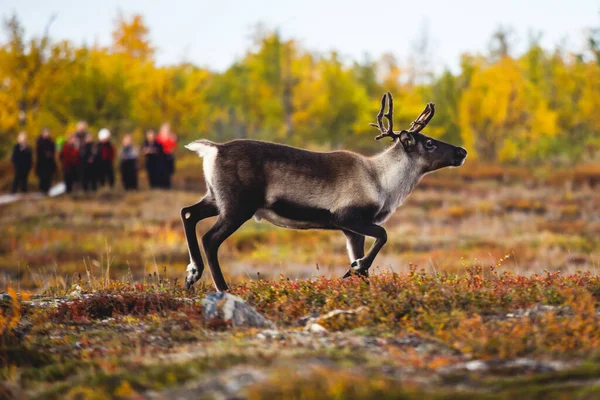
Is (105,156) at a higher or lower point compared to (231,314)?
higher

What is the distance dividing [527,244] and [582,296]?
16950 millimetres

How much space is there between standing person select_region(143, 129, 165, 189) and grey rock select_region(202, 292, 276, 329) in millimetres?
25445

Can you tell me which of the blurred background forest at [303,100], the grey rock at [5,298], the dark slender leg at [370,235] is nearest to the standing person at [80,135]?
the blurred background forest at [303,100]

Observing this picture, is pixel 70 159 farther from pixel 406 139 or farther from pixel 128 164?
pixel 406 139

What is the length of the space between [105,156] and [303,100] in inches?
1030

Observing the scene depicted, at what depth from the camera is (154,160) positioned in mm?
33344

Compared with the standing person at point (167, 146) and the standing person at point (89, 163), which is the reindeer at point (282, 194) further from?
the standing person at point (167, 146)

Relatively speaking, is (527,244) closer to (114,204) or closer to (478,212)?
(478,212)

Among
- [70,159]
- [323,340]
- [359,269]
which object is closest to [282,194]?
[359,269]

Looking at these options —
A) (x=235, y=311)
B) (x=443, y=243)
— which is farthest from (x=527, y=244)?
(x=235, y=311)

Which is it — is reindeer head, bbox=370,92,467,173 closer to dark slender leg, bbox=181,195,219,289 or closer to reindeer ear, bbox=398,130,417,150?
reindeer ear, bbox=398,130,417,150

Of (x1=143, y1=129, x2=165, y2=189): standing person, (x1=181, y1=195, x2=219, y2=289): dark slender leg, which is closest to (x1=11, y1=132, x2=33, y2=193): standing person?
(x1=143, y1=129, x2=165, y2=189): standing person

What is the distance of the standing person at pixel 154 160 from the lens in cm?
3253

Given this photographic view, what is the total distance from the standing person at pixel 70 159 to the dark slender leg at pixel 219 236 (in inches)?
894
